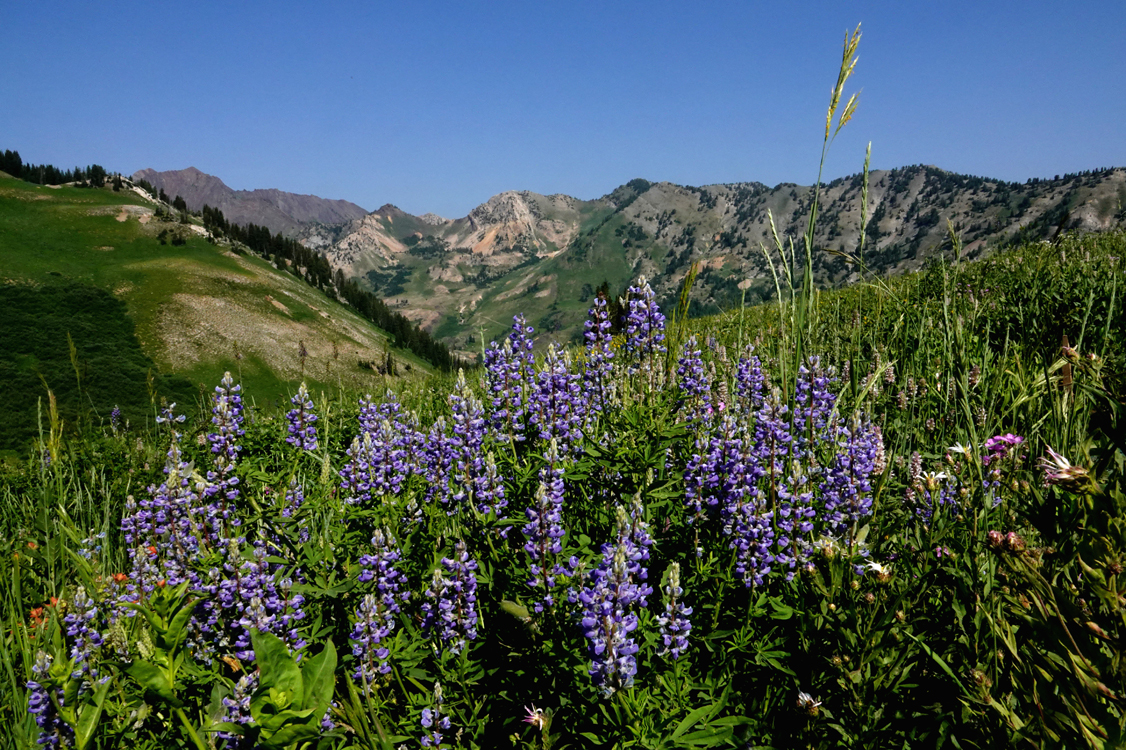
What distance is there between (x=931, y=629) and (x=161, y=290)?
11316cm

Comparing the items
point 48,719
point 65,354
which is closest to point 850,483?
point 48,719

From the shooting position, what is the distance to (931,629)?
2.89m

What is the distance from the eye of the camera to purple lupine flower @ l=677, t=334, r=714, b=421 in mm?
5004

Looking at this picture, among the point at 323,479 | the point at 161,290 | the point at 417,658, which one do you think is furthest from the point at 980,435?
the point at 161,290

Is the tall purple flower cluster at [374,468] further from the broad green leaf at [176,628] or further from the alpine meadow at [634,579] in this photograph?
the broad green leaf at [176,628]

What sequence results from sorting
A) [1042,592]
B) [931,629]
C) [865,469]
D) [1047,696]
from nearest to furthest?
[1042,592] < [1047,696] < [931,629] < [865,469]

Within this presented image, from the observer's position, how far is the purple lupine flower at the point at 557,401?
4789 mm

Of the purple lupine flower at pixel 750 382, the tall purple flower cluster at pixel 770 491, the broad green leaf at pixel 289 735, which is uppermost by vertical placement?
the purple lupine flower at pixel 750 382

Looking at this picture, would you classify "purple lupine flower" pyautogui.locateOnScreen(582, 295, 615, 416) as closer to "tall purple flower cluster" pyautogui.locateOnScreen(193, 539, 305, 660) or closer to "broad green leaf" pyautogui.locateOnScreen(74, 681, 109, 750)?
"tall purple flower cluster" pyautogui.locateOnScreen(193, 539, 305, 660)

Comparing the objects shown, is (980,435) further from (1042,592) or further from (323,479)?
(323,479)

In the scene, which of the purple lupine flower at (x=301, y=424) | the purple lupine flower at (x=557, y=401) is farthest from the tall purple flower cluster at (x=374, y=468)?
the purple lupine flower at (x=301, y=424)

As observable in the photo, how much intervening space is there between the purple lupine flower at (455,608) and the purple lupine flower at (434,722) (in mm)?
344

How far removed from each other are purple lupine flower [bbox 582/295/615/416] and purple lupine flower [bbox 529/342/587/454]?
22.5 inches

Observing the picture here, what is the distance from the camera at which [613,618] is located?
8.43 feet
